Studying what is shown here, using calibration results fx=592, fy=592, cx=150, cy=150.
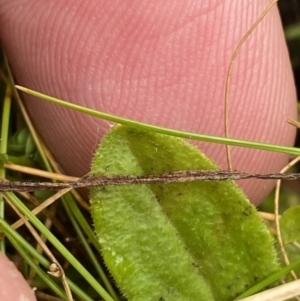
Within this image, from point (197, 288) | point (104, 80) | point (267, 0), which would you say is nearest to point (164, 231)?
point (197, 288)

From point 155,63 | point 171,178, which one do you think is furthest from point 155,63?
point 171,178

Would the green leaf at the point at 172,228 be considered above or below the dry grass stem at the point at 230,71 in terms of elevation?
below

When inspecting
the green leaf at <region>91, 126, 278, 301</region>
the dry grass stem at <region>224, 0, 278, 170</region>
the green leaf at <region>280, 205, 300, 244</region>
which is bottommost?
the green leaf at <region>280, 205, 300, 244</region>

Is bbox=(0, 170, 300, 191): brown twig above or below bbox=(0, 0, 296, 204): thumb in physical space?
below

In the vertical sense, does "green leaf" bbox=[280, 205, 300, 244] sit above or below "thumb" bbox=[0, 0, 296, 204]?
below

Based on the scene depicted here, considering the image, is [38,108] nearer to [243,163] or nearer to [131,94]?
[131,94]
